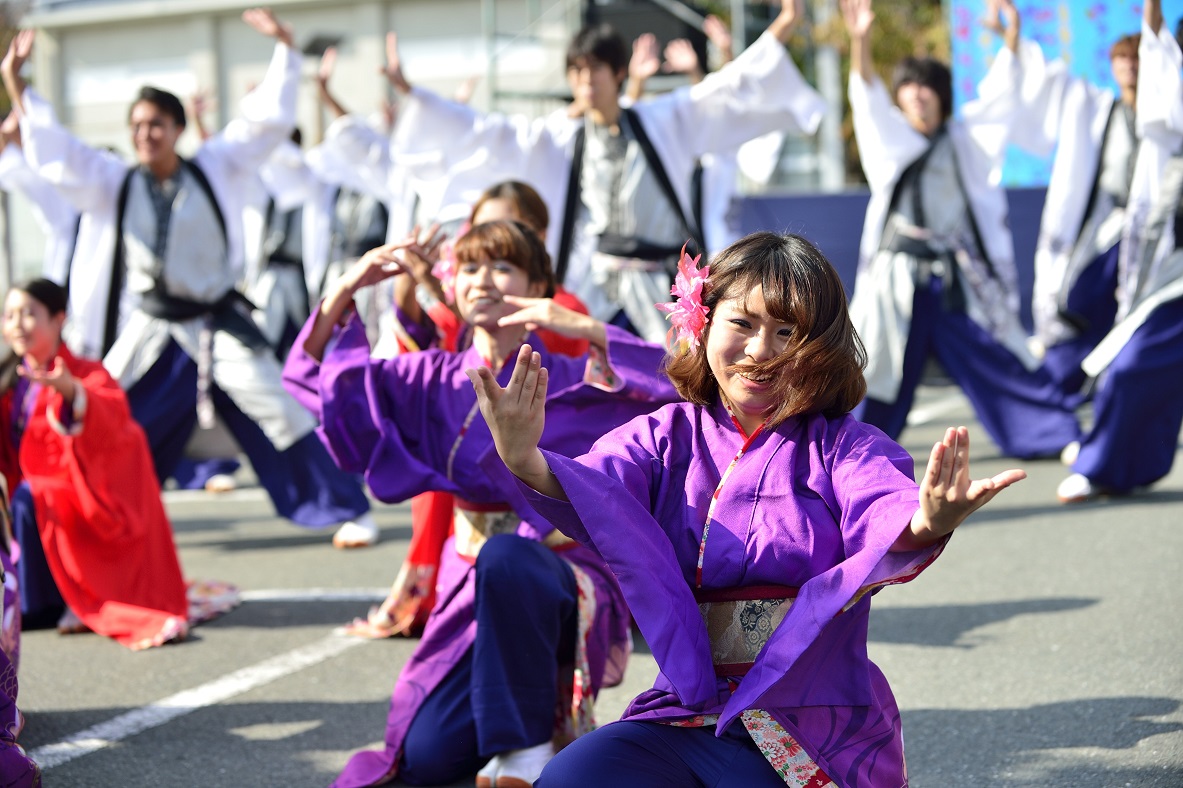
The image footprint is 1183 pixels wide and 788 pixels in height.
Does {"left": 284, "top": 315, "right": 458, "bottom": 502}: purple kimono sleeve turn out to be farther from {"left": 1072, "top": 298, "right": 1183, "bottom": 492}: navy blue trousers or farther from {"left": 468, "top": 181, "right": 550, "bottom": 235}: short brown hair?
{"left": 1072, "top": 298, "right": 1183, "bottom": 492}: navy blue trousers

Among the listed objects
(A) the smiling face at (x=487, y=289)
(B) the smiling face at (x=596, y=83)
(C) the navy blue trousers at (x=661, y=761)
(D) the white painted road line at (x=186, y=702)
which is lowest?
(D) the white painted road line at (x=186, y=702)

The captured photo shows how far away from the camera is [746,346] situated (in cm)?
226

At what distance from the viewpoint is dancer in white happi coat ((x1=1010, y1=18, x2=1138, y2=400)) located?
6.20 metres

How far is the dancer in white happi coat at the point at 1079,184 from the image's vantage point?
620 centimetres

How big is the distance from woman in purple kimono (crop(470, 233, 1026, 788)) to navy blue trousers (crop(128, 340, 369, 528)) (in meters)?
3.70

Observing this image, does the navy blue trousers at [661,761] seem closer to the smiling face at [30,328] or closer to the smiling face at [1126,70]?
the smiling face at [30,328]

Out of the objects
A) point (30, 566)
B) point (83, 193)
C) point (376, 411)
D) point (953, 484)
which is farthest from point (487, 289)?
point (83, 193)

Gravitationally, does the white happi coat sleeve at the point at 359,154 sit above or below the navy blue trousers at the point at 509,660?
above

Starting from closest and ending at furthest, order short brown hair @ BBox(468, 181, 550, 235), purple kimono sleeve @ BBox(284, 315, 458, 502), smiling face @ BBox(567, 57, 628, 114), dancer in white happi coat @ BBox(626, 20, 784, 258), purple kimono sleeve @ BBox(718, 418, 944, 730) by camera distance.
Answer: purple kimono sleeve @ BBox(718, 418, 944, 730)
purple kimono sleeve @ BBox(284, 315, 458, 502)
short brown hair @ BBox(468, 181, 550, 235)
smiling face @ BBox(567, 57, 628, 114)
dancer in white happi coat @ BBox(626, 20, 784, 258)

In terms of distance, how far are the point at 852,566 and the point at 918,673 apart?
5.88 ft

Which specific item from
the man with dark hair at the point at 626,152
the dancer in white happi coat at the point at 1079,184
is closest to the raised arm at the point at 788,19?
the man with dark hair at the point at 626,152

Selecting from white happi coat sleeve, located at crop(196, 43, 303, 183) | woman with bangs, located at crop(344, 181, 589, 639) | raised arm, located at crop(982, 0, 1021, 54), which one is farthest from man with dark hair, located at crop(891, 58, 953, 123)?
woman with bangs, located at crop(344, 181, 589, 639)

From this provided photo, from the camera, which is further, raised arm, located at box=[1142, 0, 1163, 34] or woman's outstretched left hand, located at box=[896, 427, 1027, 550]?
raised arm, located at box=[1142, 0, 1163, 34]

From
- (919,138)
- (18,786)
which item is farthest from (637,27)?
(18,786)
